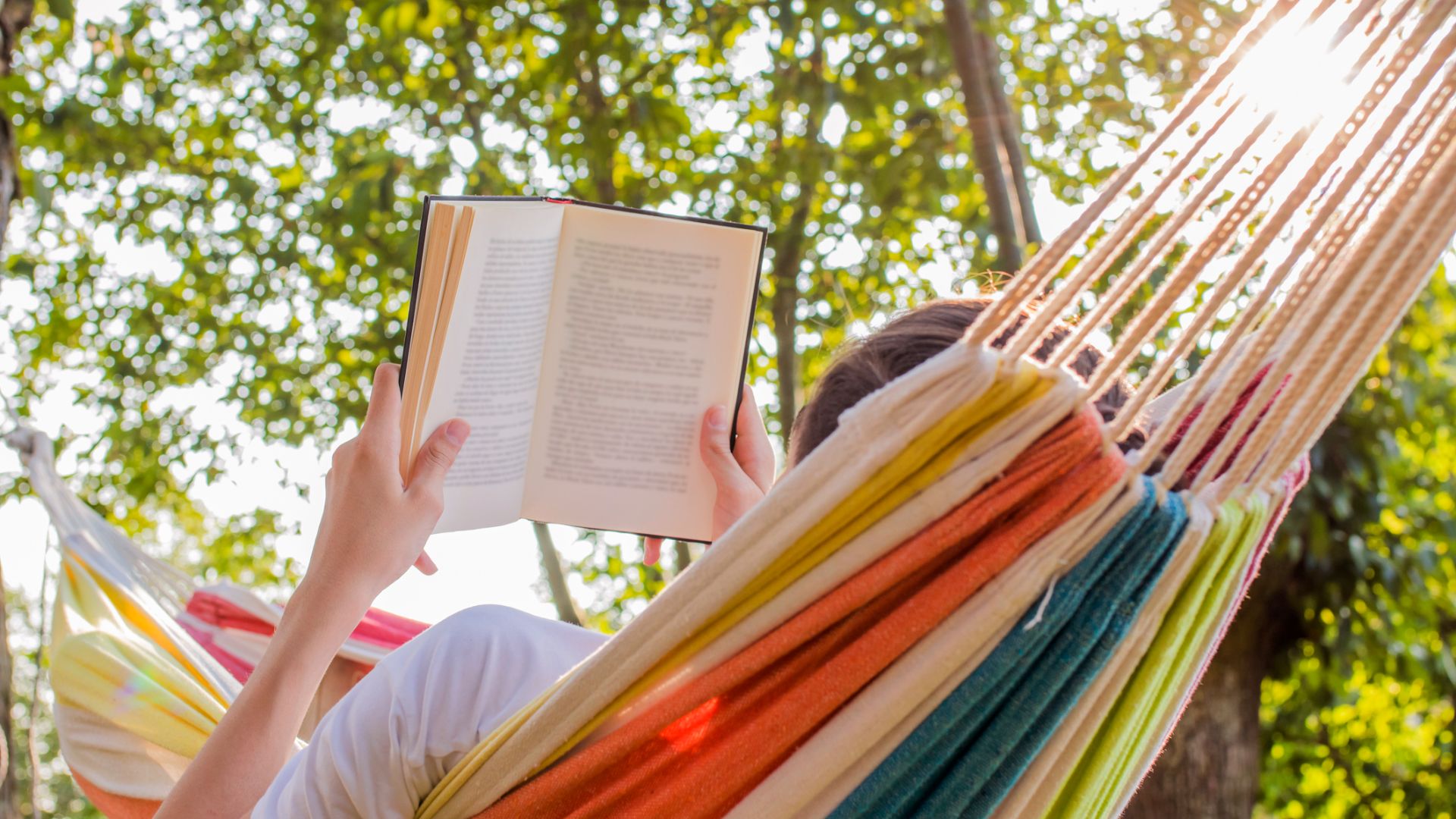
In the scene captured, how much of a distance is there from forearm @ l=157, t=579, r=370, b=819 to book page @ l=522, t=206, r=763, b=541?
1.33 feet

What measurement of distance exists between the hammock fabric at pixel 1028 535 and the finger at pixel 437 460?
11.7 inches

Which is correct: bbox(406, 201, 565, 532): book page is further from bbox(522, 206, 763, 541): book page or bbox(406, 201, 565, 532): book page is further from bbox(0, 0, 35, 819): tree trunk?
bbox(0, 0, 35, 819): tree trunk

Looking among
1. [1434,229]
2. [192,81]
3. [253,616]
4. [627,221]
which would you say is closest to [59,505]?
[253,616]

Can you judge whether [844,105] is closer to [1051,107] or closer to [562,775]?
[1051,107]

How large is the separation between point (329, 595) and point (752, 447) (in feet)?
1.65

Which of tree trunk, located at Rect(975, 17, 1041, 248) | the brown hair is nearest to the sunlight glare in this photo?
the brown hair

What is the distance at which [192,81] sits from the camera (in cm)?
525

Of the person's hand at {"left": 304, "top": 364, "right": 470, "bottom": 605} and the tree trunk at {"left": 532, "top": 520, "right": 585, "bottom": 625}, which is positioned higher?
the person's hand at {"left": 304, "top": 364, "right": 470, "bottom": 605}

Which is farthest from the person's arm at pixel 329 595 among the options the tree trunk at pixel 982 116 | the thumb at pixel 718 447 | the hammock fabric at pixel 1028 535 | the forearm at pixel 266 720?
the tree trunk at pixel 982 116

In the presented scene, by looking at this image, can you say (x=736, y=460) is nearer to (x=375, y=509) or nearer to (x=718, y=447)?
(x=718, y=447)

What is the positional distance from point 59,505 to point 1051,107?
347cm

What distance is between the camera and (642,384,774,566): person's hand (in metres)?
1.27

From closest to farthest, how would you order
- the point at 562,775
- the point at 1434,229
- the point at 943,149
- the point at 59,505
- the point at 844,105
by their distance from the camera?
the point at 1434,229 < the point at 562,775 < the point at 59,505 < the point at 844,105 < the point at 943,149

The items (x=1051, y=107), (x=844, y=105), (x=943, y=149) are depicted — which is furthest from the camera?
(x=1051, y=107)
